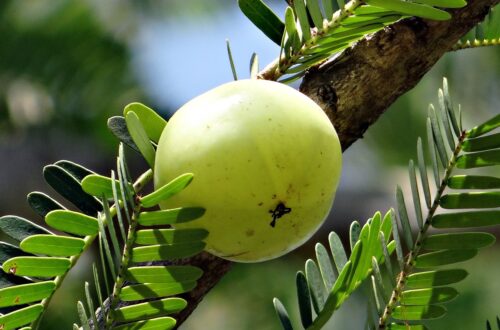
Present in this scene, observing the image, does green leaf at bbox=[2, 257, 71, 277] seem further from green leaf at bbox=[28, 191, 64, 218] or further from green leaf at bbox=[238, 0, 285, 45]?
green leaf at bbox=[238, 0, 285, 45]

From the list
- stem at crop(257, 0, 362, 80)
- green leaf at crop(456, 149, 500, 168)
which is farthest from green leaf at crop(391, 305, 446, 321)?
stem at crop(257, 0, 362, 80)

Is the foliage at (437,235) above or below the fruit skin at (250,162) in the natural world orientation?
below

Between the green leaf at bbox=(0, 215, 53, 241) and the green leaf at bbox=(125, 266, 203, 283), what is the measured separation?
0.30ft

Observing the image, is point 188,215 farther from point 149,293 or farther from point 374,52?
point 374,52

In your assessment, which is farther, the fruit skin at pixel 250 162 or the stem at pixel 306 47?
the stem at pixel 306 47

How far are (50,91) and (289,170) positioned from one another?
11.3 feet

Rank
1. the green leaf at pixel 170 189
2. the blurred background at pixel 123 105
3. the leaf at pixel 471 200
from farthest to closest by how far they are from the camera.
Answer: the blurred background at pixel 123 105
the leaf at pixel 471 200
the green leaf at pixel 170 189

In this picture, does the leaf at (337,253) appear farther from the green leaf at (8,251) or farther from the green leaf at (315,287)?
the green leaf at (8,251)

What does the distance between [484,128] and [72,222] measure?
0.30 m

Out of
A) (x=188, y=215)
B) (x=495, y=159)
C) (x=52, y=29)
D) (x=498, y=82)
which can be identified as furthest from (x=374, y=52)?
(x=52, y=29)

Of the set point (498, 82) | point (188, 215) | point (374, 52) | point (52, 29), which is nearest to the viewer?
point (188, 215)

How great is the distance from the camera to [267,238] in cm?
58

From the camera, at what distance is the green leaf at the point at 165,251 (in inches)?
22.2

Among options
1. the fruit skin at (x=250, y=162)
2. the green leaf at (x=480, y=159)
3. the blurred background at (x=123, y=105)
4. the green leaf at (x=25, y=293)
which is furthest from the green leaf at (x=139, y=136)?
the blurred background at (x=123, y=105)
